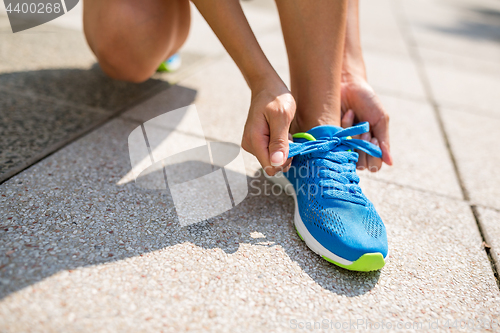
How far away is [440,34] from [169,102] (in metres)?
4.12

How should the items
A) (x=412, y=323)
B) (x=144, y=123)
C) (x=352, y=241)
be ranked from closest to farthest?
(x=412, y=323) < (x=352, y=241) < (x=144, y=123)

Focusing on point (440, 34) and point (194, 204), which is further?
point (440, 34)

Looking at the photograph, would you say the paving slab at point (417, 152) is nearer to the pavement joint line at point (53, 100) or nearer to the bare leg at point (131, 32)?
the bare leg at point (131, 32)

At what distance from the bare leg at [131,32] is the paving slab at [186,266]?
0.46 m

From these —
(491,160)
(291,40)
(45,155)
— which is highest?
(291,40)

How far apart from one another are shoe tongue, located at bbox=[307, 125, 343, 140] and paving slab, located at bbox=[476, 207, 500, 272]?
0.65 m

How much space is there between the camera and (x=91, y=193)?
115cm

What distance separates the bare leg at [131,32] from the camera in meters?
1.47

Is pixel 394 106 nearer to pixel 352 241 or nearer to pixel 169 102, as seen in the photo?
pixel 169 102

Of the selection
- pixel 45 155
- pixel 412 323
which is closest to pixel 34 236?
pixel 45 155

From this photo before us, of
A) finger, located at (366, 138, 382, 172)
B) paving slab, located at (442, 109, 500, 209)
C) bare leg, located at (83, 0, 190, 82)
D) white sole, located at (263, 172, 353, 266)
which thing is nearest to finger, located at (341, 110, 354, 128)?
finger, located at (366, 138, 382, 172)

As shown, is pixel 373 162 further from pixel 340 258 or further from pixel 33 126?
pixel 33 126

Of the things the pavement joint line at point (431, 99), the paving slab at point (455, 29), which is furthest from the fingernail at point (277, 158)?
the paving slab at point (455, 29)

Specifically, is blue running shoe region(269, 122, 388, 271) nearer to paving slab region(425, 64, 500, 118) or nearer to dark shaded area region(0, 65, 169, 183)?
dark shaded area region(0, 65, 169, 183)
